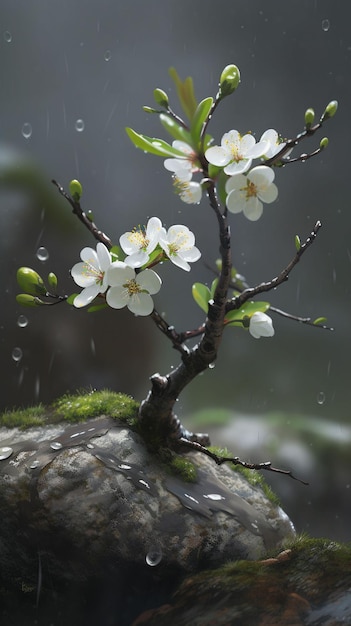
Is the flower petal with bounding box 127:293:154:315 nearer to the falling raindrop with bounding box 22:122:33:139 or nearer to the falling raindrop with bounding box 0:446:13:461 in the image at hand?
the falling raindrop with bounding box 0:446:13:461

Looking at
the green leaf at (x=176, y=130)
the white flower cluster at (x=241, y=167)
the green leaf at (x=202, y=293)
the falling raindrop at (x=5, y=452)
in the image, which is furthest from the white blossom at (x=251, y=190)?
the falling raindrop at (x=5, y=452)

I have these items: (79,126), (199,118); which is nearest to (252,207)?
(199,118)

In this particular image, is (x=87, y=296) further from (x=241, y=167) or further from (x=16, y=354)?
(x=16, y=354)

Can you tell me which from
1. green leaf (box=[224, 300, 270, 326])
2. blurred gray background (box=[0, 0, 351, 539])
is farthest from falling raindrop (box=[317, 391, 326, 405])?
green leaf (box=[224, 300, 270, 326])

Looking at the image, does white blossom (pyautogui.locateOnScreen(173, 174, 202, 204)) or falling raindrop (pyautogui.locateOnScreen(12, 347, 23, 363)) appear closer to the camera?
white blossom (pyautogui.locateOnScreen(173, 174, 202, 204))

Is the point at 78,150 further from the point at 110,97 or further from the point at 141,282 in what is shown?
the point at 141,282
